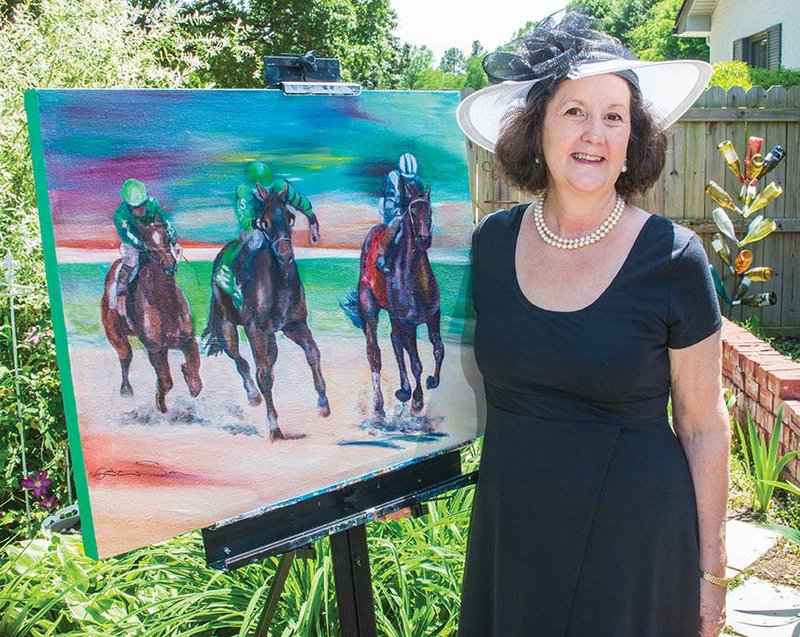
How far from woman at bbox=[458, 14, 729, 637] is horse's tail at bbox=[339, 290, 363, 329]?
271mm

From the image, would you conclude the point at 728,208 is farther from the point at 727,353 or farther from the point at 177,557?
the point at 177,557

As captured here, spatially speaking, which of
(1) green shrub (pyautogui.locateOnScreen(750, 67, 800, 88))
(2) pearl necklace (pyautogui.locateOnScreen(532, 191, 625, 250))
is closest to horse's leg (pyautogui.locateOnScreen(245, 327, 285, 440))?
(2) pearl necklace (pyautogui.locateOnScreen(532, 191, 625, 250))

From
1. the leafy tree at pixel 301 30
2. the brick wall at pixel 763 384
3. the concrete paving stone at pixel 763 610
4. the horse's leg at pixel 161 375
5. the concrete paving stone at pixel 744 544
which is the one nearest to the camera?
the horse's leg at pixel 161 375

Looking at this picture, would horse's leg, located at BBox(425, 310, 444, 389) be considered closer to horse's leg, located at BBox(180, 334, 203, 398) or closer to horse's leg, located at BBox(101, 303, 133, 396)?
horse's leg, located at BBox(180, 334, 203, 398)

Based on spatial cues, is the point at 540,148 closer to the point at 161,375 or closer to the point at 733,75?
the point at 161,375

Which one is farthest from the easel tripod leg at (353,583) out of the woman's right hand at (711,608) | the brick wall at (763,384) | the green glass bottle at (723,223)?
the green glass bottle at (723,223)

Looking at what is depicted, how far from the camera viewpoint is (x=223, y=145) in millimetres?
1567

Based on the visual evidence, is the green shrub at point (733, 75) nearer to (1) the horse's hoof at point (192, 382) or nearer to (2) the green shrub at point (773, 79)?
(2) the green shrub at point (773, 79)

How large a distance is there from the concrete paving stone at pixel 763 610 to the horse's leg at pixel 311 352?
6.57ft

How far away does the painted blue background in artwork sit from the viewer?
4.55 feet

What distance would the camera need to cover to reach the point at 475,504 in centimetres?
188

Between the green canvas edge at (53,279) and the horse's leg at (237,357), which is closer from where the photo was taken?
the green canvas edge at (53,279)

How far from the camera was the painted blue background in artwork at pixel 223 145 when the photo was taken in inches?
54.6

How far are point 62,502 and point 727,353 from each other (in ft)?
11.7
